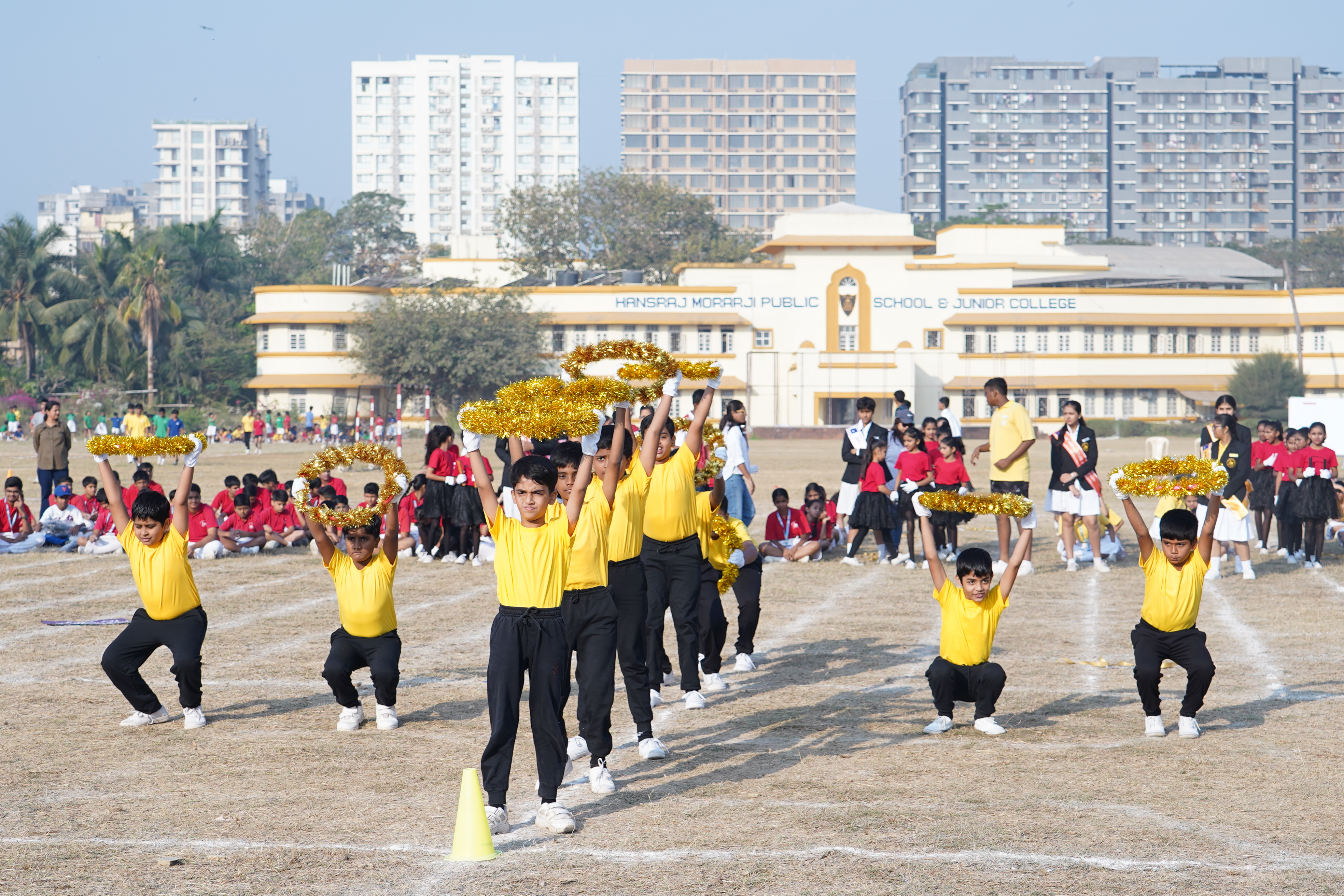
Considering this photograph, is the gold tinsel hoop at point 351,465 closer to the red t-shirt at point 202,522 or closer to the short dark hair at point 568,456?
the short dark hair at point 568,456

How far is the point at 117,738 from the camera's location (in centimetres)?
829

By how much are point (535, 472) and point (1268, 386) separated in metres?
69.5

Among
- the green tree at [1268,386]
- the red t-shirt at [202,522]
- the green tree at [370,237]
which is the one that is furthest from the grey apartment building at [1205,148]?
the red t-shirt at [202,522]

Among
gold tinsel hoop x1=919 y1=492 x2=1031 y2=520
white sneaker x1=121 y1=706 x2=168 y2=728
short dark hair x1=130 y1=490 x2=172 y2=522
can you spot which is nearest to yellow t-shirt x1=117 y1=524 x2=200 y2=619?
short dark hair x1=130 y1=490 x2=172 y2=522

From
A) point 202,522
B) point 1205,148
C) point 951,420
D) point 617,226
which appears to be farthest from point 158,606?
point 1205,148

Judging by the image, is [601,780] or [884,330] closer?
[601,780]

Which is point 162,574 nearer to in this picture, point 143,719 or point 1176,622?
point 143,719

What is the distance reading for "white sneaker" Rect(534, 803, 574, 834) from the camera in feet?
20.9

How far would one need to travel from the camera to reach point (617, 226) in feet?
327

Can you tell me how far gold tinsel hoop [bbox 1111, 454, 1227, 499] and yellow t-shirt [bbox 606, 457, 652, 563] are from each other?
2.90 metres

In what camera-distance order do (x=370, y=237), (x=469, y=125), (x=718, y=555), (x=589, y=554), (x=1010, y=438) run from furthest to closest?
1. (x=469, y=125)
2. (x=370, y=237)
3. (x=1010, y=438)
4. (x=718, y=555)
5. (x=589, y=554)

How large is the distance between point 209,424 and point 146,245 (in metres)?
21.2

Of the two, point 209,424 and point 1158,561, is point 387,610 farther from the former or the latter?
point 209,424

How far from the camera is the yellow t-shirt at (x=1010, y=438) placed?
53.0 feet
